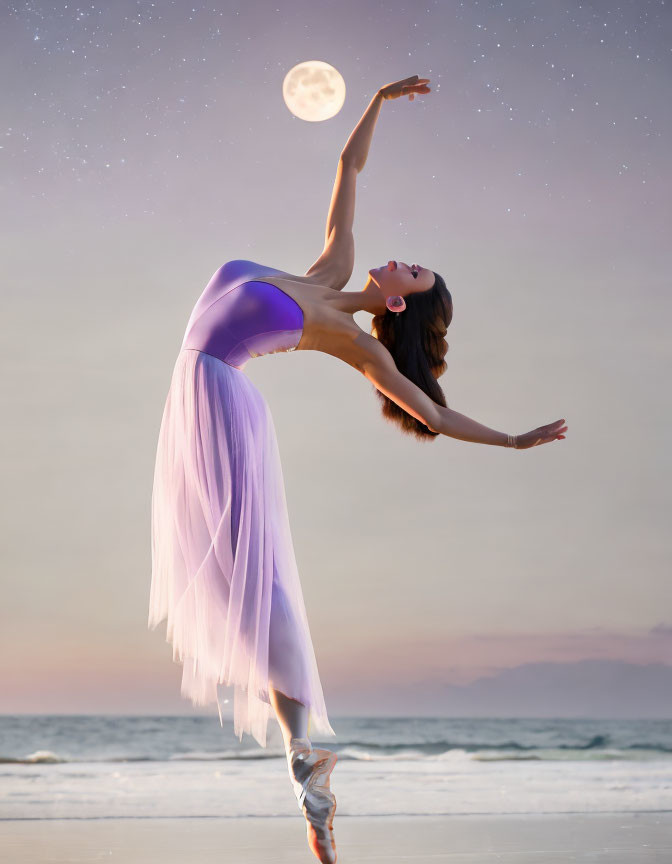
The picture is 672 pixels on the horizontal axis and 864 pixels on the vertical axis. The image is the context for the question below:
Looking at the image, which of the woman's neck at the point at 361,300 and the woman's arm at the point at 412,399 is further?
the woman's neck at the point at 361,300

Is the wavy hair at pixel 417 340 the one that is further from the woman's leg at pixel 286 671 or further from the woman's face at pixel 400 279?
the woman's leg at pixel 286 671

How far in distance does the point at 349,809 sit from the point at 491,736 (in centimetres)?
564

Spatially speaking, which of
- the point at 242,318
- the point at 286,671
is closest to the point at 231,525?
the point at 286,671

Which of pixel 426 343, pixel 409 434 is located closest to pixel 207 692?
A: pixel 409 434

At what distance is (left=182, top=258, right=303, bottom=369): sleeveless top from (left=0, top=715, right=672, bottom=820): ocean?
947 millimetres

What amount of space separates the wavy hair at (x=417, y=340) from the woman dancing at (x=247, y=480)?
18mm

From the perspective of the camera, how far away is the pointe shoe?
2082mm

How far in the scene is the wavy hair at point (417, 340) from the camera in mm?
2506

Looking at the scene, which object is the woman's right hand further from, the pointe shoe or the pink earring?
the pointe shoe

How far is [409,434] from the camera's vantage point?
253 cm

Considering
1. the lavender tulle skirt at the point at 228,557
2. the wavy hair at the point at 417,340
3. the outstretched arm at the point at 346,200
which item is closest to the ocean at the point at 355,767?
the lavender tulle skirt at the point at 228,557

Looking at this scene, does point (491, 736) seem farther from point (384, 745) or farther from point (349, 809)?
point (349, 809)

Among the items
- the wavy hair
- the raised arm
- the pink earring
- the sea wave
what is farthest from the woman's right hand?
the sea wave

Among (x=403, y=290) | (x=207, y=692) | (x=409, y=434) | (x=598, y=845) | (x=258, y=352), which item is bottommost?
(x=598, y=845)
